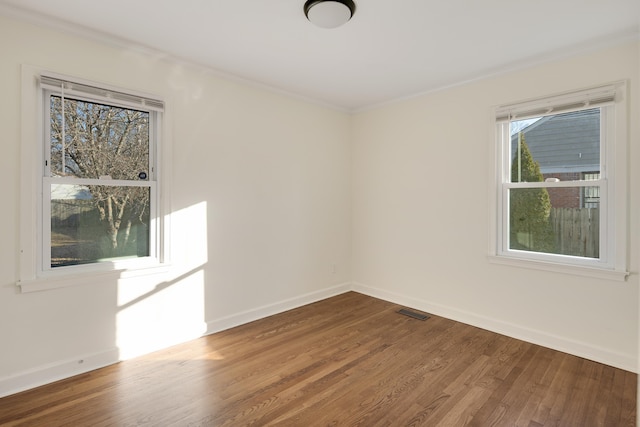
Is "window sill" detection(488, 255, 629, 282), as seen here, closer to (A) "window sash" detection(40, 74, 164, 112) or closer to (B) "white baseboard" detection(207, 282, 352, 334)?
(B) "white baseboard" detection(207, 282, 352, 334)

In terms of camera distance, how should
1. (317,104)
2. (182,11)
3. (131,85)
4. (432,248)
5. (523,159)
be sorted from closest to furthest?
(182,11)
(131,85)
(523,159)
(432,248)
(317,104)

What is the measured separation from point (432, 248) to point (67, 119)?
3653mm

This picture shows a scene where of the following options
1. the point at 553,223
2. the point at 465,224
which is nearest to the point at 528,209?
the point at 553,223

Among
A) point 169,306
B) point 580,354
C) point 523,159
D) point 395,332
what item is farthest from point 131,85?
point 580,354

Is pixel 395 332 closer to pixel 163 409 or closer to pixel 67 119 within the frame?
pixel 163 409

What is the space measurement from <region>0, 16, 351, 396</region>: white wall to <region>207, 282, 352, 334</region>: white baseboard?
0.05ft

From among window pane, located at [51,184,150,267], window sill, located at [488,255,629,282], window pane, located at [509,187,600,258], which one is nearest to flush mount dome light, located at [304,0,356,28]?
window pane, located at [51,184,150,267]

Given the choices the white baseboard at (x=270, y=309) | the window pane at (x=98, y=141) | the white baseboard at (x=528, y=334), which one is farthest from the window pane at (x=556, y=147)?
the window pane at (x=98, y=141)

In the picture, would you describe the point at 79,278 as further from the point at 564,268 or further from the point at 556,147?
the point at 556,147

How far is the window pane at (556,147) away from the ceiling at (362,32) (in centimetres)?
56

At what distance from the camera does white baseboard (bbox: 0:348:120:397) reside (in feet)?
7.04

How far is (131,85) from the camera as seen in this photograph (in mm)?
2625

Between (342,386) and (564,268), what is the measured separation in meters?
2.18

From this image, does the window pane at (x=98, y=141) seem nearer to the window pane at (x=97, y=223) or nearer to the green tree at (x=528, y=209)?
the window pane at (x=97, y=223)
